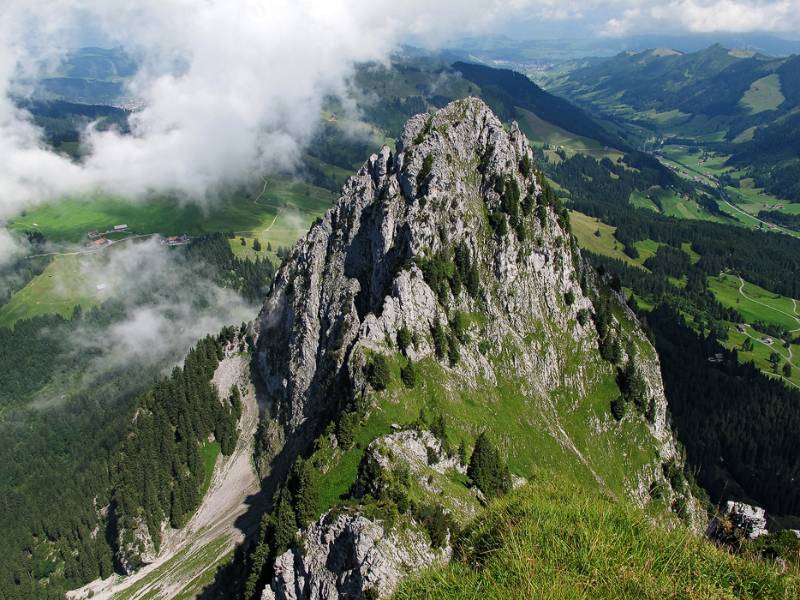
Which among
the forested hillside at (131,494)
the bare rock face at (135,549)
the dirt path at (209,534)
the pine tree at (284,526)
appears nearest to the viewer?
the pine tree at (284,526)

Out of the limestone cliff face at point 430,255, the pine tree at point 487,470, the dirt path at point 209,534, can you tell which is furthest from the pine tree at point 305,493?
the dirt path at point 209,534

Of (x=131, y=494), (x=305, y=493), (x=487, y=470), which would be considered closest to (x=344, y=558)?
(x=305, y=493)

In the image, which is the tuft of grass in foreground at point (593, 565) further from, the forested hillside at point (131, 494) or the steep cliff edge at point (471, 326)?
the forested hillside at point (131, 494)

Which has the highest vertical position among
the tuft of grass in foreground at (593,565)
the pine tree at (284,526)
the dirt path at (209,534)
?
the tuft of grass in foreground at (593,565)

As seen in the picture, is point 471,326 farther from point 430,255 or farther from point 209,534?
point 209,534

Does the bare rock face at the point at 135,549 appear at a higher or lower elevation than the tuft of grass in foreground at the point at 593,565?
lower

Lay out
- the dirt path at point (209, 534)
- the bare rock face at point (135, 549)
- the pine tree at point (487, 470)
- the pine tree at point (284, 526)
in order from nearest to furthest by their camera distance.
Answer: the pine tree at point (284, 526) → the pine tree at point (487, 470) → the dirt path at point (209, 534) → the bare rock face at point (135, 549)

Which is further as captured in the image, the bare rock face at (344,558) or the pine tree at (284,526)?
the pine tree at (284,526)

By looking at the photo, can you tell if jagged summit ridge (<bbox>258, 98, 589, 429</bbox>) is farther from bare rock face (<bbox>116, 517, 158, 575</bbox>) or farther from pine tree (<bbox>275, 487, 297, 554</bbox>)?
bare rock face (<bbox>116, 517, 158, 575</bbox>)
